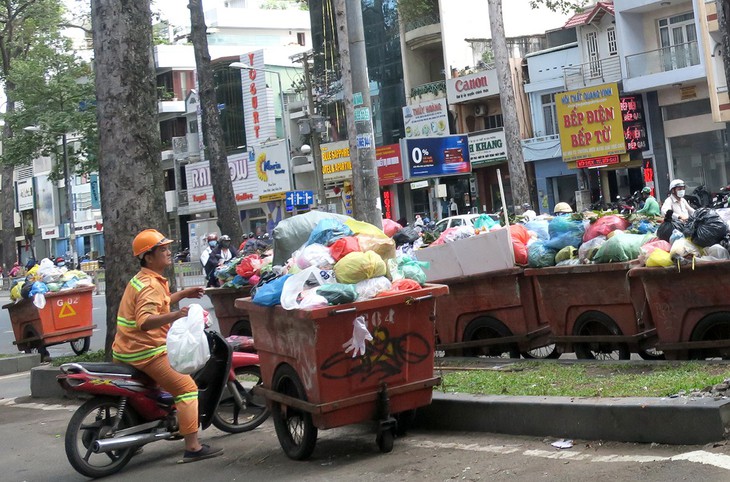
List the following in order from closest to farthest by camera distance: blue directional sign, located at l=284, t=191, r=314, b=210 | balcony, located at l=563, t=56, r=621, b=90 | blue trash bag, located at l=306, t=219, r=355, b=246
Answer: blue trash bag, located at l=306, t=219, r=355, b=246
balcony, located at l=563, t=56, r=621, b=90
blue directional sign, located at l=284, t=191, r=314, b=210

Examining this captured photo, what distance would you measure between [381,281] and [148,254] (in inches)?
66.5

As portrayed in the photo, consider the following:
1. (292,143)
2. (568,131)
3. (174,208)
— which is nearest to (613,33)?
(568,131)

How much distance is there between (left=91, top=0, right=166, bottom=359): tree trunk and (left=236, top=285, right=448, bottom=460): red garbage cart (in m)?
4.20

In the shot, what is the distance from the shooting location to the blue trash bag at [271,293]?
23.8 feet

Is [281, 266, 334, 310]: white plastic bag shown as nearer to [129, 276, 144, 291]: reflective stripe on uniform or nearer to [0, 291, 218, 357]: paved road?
[129, 276, 144, 291]: reflective stripe on uniform

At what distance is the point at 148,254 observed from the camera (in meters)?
7.29

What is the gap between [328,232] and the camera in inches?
302

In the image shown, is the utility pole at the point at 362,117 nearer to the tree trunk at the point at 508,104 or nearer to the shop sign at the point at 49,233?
the tree trunk at the point at 508,104

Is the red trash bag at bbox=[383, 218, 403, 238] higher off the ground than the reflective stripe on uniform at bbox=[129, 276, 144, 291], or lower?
higher

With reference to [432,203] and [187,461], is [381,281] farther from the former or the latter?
[432,203]

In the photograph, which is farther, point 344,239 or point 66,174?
point 66,174

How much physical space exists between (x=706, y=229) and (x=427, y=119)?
36.6 m

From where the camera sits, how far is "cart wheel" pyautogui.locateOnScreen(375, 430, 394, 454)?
7.02m

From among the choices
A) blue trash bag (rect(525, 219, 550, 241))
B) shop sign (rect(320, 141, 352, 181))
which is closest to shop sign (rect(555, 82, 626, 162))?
shop sign (rect(320, 141, 352, 181))
